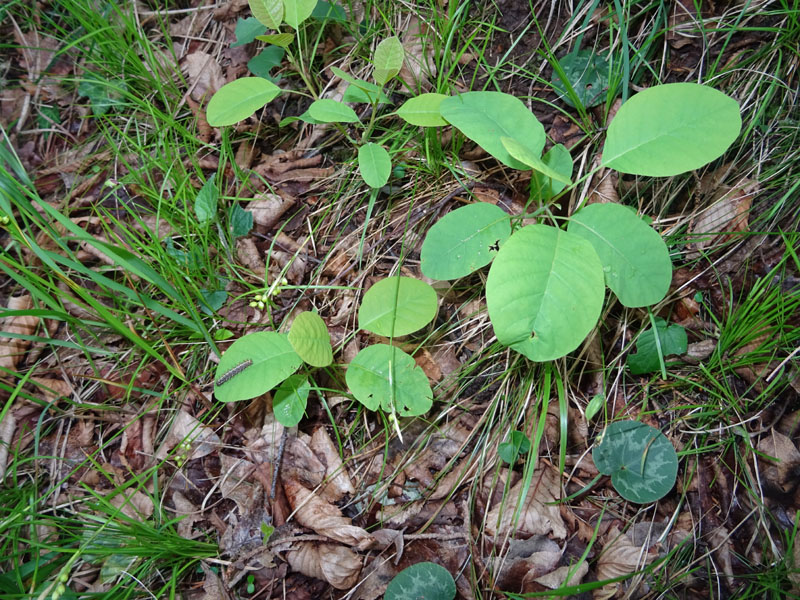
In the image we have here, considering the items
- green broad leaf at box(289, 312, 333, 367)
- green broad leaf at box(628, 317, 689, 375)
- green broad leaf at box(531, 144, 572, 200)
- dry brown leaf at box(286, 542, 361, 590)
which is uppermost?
green broad leaf at box(531, 144, 572, 200)

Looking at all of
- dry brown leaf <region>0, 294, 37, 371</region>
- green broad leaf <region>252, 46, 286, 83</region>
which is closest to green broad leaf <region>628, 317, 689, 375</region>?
green broad leaf <region>252, 46, 286, 83</region>

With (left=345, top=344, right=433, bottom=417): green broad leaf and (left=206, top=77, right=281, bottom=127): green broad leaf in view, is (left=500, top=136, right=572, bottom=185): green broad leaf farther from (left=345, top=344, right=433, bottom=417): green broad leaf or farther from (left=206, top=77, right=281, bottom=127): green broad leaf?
(left=206, top=77, right=281, bottom=127): green broad leaf

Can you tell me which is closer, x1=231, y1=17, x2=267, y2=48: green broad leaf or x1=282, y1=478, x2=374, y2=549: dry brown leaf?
x1=282, y1=478, x2=374, y2=549: dry brown leaf

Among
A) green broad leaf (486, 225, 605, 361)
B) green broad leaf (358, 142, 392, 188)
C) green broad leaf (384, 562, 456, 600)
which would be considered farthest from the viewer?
green broad leaf (358, 142, 392, 188)

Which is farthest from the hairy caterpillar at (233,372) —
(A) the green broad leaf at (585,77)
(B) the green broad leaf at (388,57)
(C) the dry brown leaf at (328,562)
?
(A) the green broad leaf at (585,77)

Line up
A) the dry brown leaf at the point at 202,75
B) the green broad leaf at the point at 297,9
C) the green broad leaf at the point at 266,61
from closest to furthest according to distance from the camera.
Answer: the green broad leaf at the point at 297,9 → the green broad leaf at the point at 266,61 → the dry brown leaf at the point at 202,75

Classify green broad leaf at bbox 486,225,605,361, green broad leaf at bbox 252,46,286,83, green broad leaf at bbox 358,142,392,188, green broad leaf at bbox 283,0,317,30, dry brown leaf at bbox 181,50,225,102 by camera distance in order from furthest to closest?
dry brown leaf at bbox 181,50,225,102
green broad leaf at bbox 252,46,286,83
green broad leaf at bbox 283,0,317,30
green broad leaf at bbox 358,142,392,188
green broad leaf at bbox 486,225,605,361

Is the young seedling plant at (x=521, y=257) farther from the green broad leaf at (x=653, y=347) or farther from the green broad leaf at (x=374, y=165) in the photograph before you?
the green broad leaf at (x=653, y=347)
